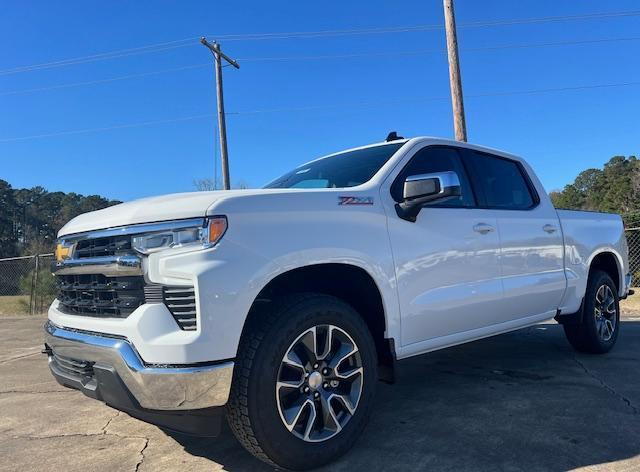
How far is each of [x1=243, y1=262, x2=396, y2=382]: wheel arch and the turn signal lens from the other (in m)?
0.44

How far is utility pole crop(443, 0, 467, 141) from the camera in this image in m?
10.1

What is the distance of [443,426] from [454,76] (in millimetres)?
8394

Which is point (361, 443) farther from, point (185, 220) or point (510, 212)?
point (510, 212)

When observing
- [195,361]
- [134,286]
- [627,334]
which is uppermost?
[134,286]

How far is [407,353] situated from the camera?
3.39 meters

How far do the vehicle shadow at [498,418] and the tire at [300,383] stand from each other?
246 mm

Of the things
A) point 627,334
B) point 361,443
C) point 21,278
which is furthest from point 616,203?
point 361,443

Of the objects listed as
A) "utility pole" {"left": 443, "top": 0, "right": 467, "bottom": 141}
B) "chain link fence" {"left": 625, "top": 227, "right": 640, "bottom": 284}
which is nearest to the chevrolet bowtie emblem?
"utility pole" {"left": 443, "top": 0, "right": 467, "bottom": 141}

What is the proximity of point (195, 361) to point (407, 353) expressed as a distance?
1.51m

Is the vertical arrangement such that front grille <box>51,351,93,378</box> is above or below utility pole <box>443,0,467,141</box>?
below

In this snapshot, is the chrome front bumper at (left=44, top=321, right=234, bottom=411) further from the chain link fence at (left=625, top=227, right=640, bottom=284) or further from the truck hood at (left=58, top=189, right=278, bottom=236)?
the chain link fence at (left=625, top=227, right=640, bottom=284)

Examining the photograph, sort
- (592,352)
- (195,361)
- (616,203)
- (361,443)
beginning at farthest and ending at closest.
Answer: (616,203) < (592,352) < (361,443) < (195,361)

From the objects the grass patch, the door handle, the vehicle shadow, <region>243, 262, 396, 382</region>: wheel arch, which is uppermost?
the door handle

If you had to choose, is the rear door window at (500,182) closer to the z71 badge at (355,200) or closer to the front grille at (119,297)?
the z71 badge at (355,200)
